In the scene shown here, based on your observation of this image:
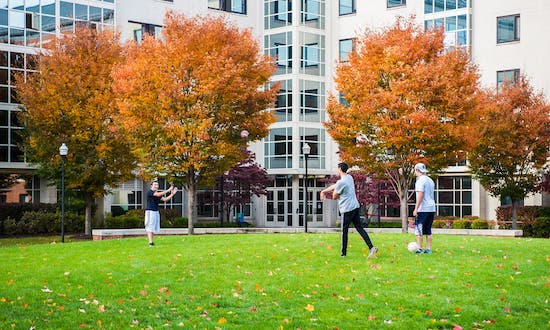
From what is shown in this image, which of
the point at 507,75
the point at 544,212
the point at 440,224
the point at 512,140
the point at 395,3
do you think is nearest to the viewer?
the point at 512,140

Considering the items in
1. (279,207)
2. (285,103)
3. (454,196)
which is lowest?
(279,207)

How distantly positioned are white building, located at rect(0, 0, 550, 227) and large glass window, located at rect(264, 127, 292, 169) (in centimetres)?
6

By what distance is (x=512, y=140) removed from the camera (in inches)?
1619

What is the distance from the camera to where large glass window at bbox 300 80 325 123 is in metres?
55.4

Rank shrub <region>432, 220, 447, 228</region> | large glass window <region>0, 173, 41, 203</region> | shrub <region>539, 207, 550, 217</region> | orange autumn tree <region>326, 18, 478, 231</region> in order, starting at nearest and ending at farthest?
orange autumn tree <region>326, 18, 478, 231</region>, large glass window <region>0, 173, 41, 203</region>, shrub <region>432, 220, 447, 228</region>, shrub <region>539, 207, 550, 217</region>

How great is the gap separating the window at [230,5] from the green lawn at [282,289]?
1420 inches

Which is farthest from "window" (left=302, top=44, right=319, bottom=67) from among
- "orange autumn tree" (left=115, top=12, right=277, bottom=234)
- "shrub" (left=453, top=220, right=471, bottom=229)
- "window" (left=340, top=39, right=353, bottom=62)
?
"orange autumn tree" (left=115, top=12, right=277, bottom=234)

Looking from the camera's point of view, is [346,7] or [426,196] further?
[346,7]

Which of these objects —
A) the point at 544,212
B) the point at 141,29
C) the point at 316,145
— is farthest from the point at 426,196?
the point at 316,145

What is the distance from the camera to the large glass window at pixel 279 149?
55.0 m

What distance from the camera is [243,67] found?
3400 centimetres

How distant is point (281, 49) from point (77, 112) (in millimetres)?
20396

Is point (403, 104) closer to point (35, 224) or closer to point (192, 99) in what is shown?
point (192, 99)

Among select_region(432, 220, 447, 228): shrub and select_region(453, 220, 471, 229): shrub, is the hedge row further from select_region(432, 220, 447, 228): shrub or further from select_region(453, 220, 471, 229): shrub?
select_region(453, 220, 471, 229): shrub
